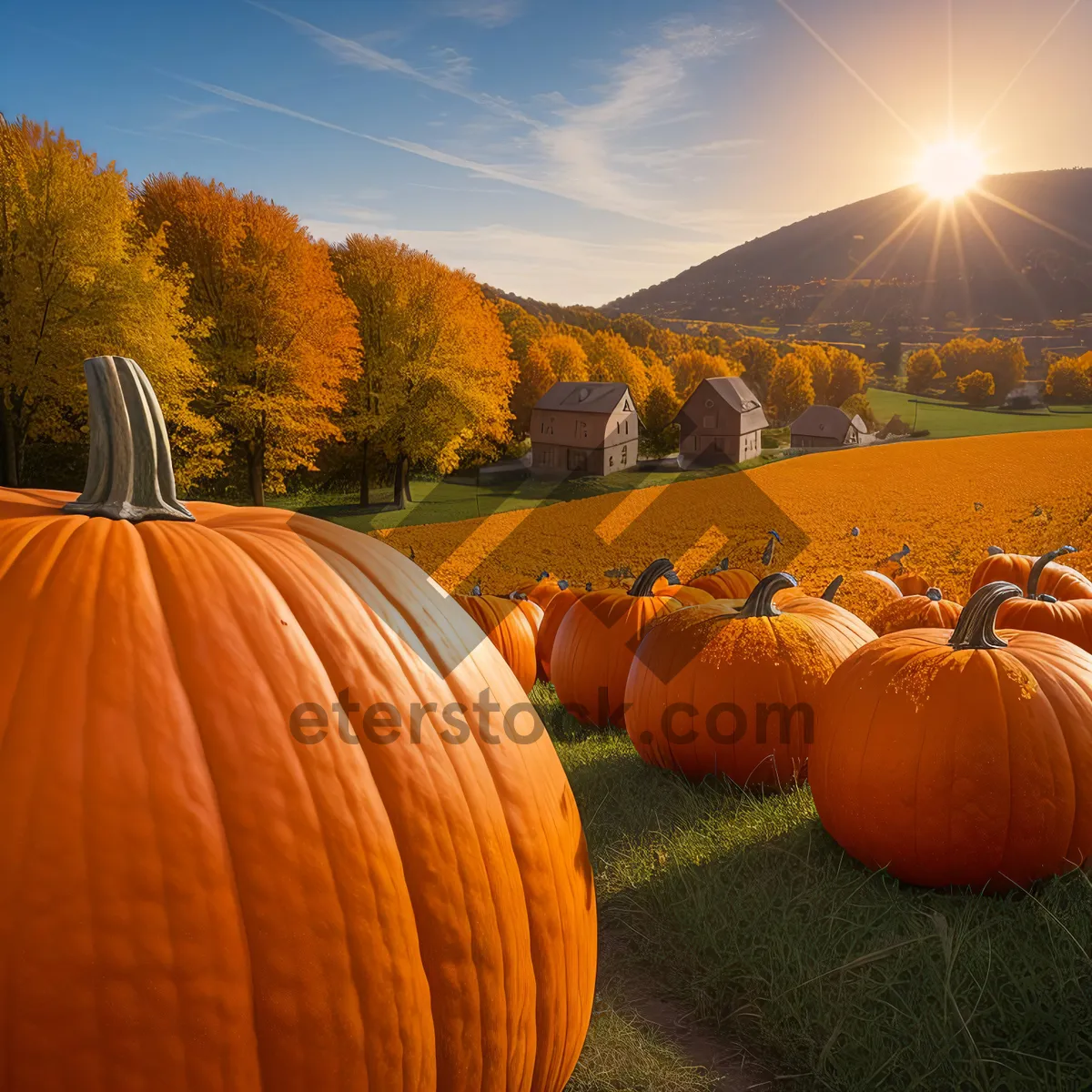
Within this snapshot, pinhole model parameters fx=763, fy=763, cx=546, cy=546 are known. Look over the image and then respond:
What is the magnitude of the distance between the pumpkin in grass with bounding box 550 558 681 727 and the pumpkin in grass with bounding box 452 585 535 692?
3.35ft

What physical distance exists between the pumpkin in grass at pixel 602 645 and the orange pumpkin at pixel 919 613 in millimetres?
1855

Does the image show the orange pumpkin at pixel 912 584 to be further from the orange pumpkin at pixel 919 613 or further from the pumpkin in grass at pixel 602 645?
the pumpkin in grass at pixel 602 645

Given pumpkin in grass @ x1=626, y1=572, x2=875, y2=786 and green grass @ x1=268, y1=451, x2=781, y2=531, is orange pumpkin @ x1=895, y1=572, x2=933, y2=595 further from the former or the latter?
green grass @ x1=268, y1=451, x2=781, y2=531

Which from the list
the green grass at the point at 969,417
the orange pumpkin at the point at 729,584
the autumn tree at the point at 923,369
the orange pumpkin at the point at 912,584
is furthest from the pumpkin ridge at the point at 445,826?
the autumn tree at the point at 923,369

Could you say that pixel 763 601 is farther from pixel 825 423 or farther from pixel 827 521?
pixel 825 423

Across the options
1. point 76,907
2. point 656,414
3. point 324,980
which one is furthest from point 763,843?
point 656,414

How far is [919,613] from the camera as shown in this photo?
6.40m

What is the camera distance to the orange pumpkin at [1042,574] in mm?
6877

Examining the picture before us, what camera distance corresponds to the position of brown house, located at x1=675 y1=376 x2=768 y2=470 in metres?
16.9

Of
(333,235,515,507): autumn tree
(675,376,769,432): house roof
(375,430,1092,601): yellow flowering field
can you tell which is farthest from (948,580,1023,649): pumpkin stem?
(333,235,515,507): autumn tree

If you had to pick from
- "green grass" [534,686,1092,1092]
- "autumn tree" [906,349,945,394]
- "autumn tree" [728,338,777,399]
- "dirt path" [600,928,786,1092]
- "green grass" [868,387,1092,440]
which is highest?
"autumn tree" [728,338,777,399]

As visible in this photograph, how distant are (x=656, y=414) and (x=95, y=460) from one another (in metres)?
25.9

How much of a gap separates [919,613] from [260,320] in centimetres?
1799

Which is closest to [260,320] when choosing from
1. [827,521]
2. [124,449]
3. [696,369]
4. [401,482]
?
[401,482]
